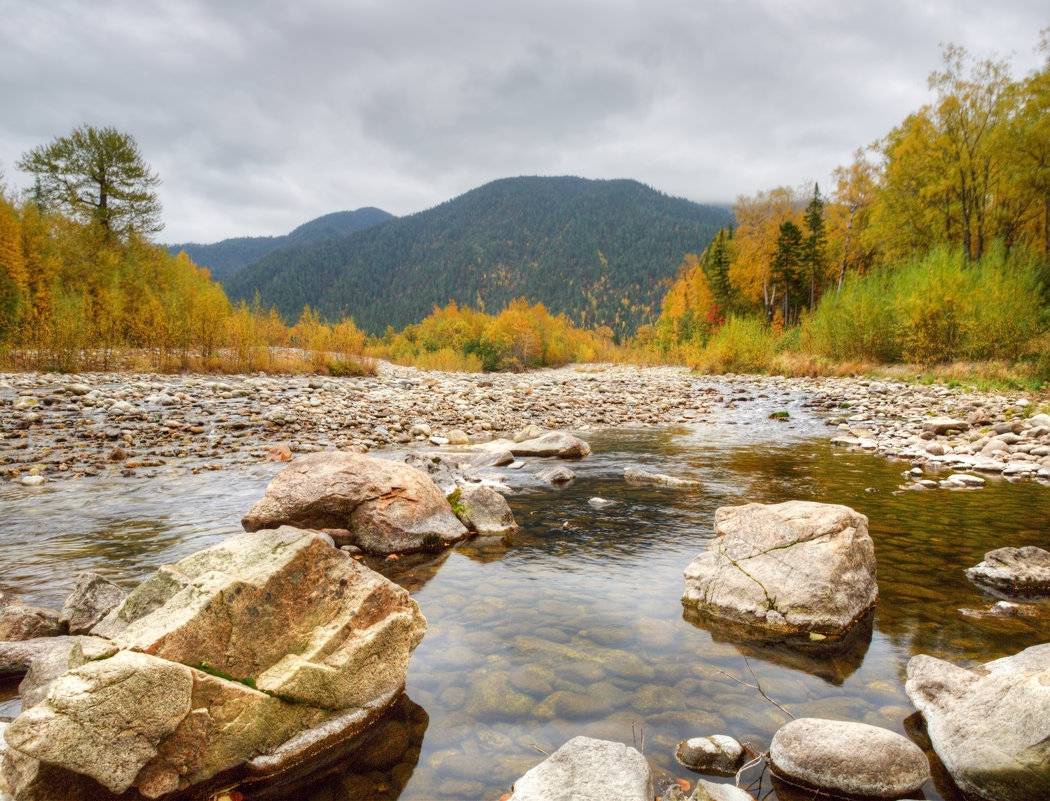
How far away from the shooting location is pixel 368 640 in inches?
107

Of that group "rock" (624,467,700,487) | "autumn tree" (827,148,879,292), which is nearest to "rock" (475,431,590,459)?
"rock" (624,467,700,487)

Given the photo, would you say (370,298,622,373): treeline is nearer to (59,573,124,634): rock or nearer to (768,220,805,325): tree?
(768,220,805,325): tree

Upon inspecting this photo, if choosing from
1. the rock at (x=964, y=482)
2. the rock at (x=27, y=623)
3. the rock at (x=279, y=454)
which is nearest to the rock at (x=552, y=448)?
the rock at (x=279, y=454)

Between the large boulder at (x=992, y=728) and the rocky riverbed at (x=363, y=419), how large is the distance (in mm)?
5641

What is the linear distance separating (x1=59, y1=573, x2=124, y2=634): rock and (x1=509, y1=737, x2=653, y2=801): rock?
9.43 feet

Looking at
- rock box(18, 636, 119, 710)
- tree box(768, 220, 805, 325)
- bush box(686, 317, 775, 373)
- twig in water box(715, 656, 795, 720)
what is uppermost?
tree box(768, 220, 805, 325)

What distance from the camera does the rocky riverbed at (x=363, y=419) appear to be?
27.7 feet

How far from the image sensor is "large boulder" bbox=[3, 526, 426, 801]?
185 centimetres

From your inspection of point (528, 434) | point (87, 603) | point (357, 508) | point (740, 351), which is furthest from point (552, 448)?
point (740, 351)

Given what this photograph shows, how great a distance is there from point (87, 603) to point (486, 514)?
10.9 ft

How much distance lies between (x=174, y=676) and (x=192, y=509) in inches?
191

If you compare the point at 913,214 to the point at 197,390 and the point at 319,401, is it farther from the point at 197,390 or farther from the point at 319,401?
the point at 197,390

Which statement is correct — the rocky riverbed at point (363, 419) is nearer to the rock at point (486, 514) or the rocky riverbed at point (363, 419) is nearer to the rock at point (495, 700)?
the rock at point (486, 514)

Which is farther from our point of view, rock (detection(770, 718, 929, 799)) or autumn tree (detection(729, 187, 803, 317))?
autumn tree (detection(729, 187, 803, 317))
